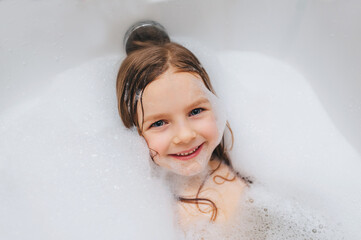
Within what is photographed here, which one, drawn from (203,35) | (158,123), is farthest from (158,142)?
(203,35)

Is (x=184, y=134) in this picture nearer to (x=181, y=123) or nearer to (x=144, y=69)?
(x=181, y=123)

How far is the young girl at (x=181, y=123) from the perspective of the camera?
2.97ft

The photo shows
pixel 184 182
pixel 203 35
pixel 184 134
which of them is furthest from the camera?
pixel 203 35

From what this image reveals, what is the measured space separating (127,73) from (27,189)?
1.45ft

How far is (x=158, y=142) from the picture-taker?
3.03ft

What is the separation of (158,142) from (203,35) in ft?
1.58

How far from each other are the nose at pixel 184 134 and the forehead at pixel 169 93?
0.05m

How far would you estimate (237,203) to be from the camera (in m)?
1.06

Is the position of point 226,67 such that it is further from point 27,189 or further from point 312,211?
point 27,189

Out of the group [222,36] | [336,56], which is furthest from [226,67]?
[336,56]

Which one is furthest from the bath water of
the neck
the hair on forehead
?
the hair on forehead

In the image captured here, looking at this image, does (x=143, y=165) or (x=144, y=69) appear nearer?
(x=144, y=69)

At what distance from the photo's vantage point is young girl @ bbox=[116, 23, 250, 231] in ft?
2.97

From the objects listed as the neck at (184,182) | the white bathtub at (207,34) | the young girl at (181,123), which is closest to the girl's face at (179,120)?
the young girl at (181,123)
